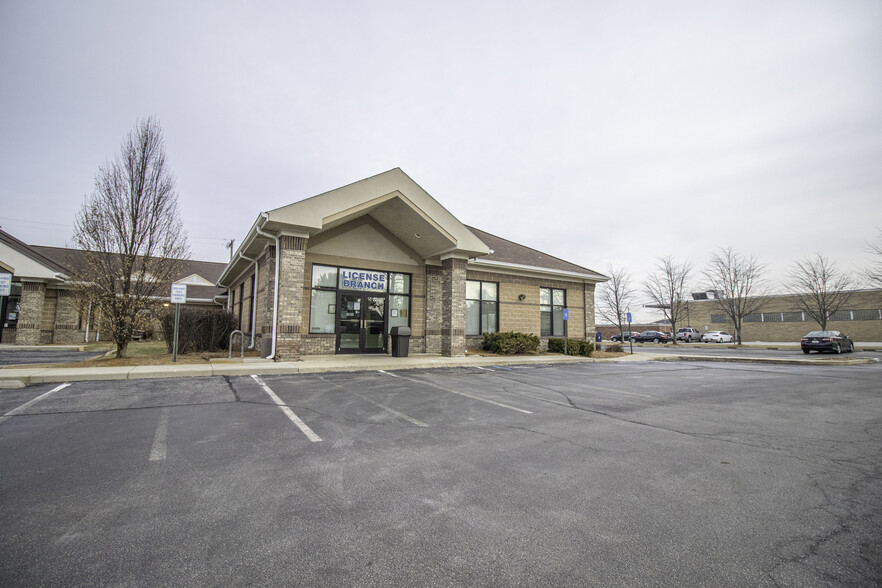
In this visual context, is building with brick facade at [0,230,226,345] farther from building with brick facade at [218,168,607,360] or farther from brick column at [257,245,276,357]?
building with brick facade at [218,168,607,360]

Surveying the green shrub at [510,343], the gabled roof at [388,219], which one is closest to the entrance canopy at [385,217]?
the gabled roof at [388,219]

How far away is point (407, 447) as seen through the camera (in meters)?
4.68

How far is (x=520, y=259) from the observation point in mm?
19719

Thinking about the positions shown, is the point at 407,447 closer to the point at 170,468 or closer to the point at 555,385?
the point at 170,468

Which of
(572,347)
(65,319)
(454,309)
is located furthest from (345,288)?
(65,319)

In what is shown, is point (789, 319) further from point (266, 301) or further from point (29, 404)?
point (29, 404)

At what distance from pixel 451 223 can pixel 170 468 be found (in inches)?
477

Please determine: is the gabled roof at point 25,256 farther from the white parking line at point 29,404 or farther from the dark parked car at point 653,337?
the dark parked car at point 653,337

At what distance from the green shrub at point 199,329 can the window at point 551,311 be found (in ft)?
46.1

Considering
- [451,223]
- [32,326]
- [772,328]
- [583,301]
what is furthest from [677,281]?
[32,326]

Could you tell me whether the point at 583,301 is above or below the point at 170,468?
above

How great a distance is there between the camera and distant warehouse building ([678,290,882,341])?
40.2 metres

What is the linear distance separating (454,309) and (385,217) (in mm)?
4382

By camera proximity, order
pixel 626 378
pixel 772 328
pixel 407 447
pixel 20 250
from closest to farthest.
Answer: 1. pixel 407 447
2. pixel 626 378
3. pixel 20 250
4. pixel 772 328
